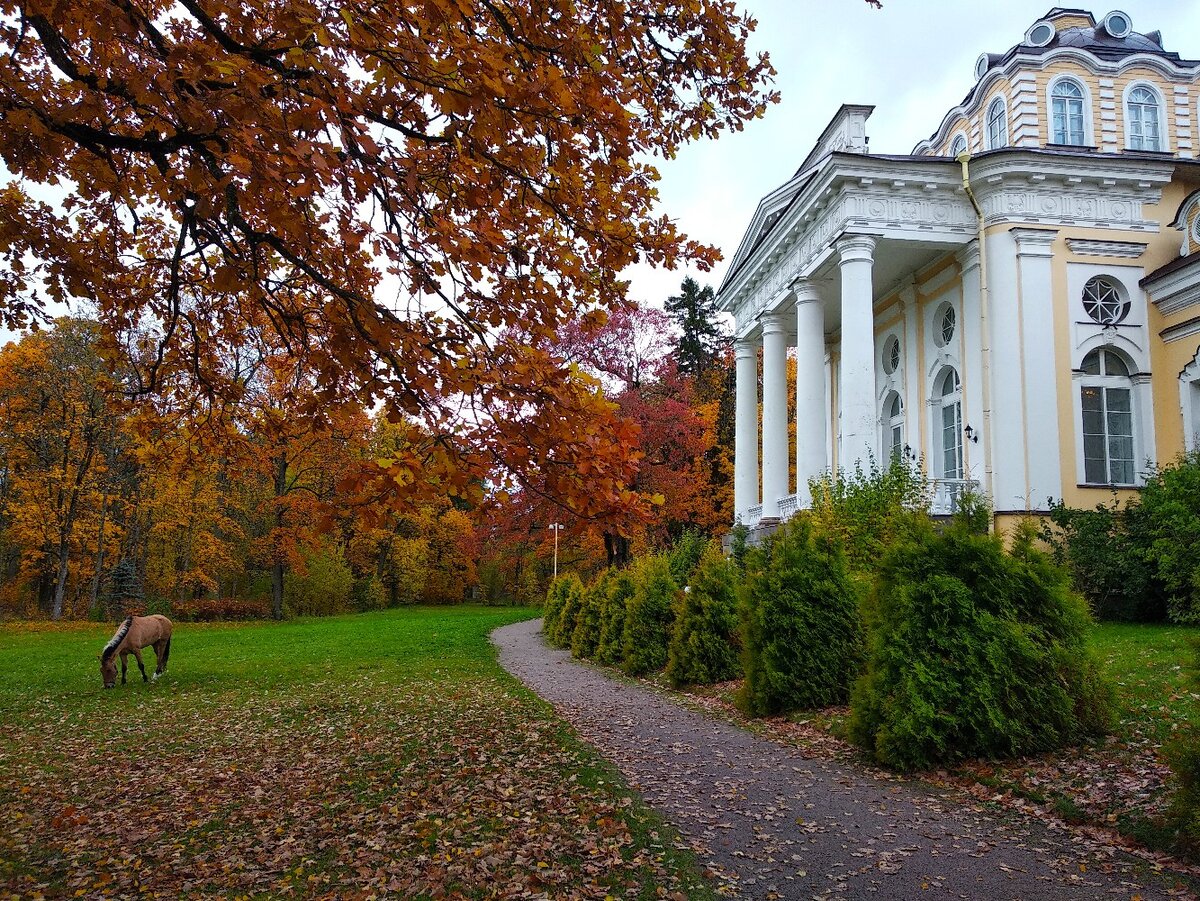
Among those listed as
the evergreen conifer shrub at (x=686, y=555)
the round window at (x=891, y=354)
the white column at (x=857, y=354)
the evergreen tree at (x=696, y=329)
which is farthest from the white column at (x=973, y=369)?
the evergreen tree at (x=696, y=329)

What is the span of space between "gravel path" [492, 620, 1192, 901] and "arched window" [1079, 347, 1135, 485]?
1316 cm

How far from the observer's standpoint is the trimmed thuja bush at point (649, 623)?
1333 cm

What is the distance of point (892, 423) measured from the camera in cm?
2234

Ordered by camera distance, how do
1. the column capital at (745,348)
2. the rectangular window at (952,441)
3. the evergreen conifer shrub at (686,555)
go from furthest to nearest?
the column capital at (745,348), the evergreen conifer shrub at (686,555), the rectangular window at (952,441)

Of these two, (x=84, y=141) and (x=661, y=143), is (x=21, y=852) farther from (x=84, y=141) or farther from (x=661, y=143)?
(x=661, y=143)

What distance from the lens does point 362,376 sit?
14.6ft

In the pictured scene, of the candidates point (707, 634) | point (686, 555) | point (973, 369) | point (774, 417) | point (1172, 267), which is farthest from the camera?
point (774, 417)

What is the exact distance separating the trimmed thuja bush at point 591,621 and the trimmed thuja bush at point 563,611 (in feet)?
3.57

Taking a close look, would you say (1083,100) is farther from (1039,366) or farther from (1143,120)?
(1039,366)

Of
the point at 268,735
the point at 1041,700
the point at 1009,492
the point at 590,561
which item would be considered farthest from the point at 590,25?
the point at 590,561

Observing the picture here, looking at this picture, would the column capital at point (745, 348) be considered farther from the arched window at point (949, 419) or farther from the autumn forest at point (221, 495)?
the arched window at point (949, 419)

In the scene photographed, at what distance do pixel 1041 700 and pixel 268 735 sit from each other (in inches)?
279

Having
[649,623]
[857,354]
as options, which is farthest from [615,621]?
[857,354]

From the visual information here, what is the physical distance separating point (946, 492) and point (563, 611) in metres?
8.97
